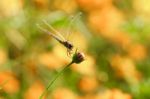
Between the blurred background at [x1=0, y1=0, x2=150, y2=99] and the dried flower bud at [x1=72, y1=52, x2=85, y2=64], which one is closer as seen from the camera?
the dried flower bud at [x1=72, y1=52, x2=85, y2=64]

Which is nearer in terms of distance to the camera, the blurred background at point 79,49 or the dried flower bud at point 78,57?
the dried flower bud at point 78,57

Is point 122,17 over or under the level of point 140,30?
over

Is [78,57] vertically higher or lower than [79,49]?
lower

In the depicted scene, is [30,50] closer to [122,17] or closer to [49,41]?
[49,41]

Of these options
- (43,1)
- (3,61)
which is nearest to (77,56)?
(3,61)

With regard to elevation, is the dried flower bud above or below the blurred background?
below

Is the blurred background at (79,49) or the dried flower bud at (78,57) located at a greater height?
the blurred background at (79,49)

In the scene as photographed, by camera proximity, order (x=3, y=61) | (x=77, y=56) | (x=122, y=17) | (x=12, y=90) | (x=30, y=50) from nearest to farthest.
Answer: (x=77, y=56) < (x=12, y=90) < (x=3, y=61) < (x=30, y=50) < (x=122, y=17)

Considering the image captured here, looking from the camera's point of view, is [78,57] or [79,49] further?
[79,49]
